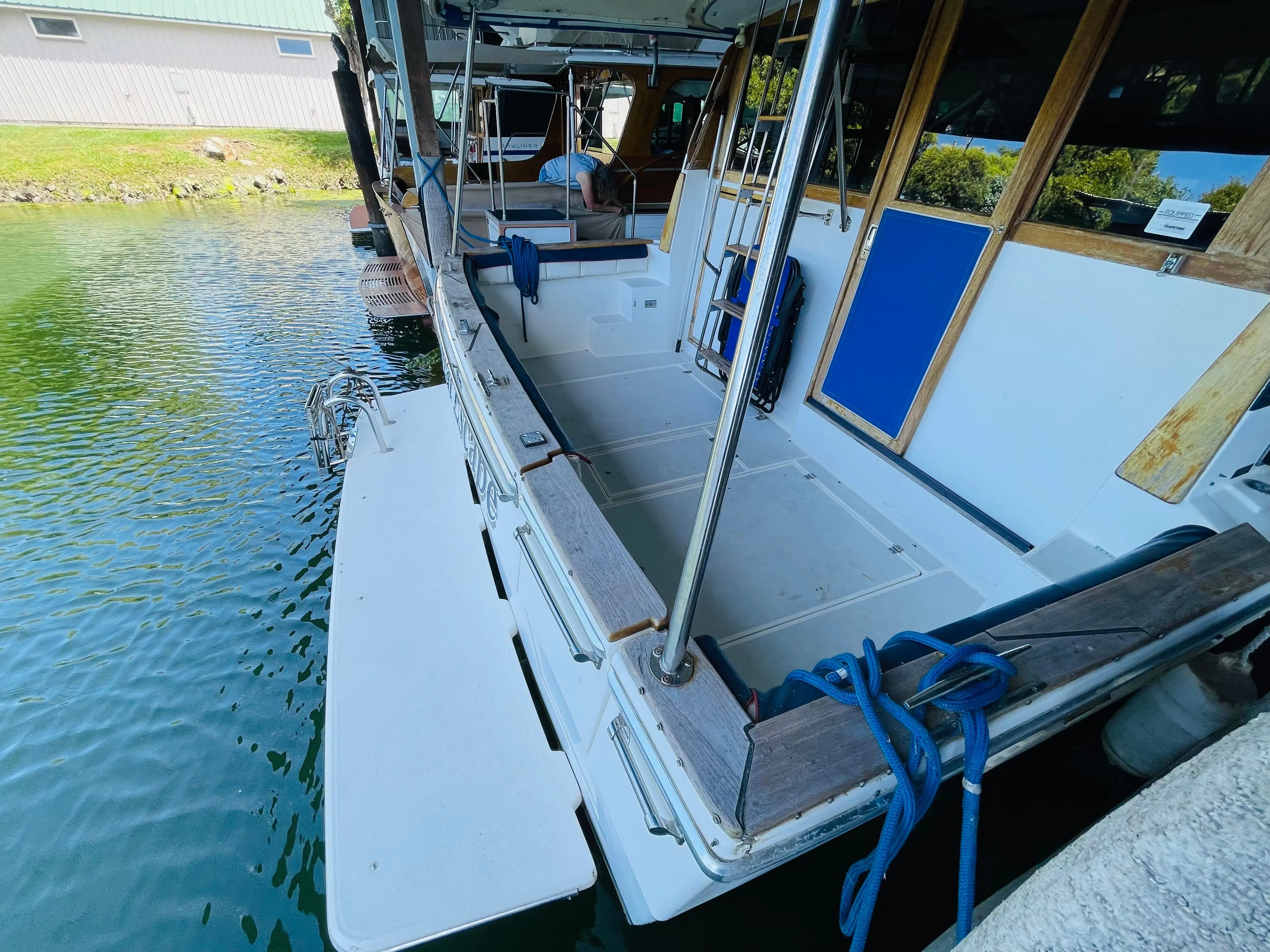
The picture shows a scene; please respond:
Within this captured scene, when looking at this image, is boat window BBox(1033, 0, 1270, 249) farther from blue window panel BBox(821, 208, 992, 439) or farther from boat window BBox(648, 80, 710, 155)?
boat window BBox(648, 80, 710, 155)

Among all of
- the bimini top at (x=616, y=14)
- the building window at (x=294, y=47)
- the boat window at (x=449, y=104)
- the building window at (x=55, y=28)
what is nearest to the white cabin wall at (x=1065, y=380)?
the bimini top at (x=616, y=14)

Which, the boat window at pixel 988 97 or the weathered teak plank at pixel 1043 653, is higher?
the boat window at pixel 988 97

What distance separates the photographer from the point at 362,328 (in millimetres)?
6383

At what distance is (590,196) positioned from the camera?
5871mm

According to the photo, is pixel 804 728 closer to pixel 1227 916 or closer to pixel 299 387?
pixel 1227 916

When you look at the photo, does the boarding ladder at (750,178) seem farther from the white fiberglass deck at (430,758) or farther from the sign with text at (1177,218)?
the white fiberglass deck at (430,758)

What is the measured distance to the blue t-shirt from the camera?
5840mm

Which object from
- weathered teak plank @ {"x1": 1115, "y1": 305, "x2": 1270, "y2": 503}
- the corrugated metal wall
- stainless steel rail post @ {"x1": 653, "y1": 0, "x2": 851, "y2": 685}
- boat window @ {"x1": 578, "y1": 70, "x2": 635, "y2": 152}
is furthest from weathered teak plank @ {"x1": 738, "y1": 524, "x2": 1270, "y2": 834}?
the corrugated metal wall

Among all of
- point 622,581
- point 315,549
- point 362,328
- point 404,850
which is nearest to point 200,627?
point 315,549

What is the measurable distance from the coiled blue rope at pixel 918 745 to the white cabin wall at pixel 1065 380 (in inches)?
43.1

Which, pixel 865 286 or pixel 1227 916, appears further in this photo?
pixel 865 286

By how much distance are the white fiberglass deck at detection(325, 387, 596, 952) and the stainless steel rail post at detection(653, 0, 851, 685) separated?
1.24m

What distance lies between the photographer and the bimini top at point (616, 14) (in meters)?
2.58

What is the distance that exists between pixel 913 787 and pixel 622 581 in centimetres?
65
